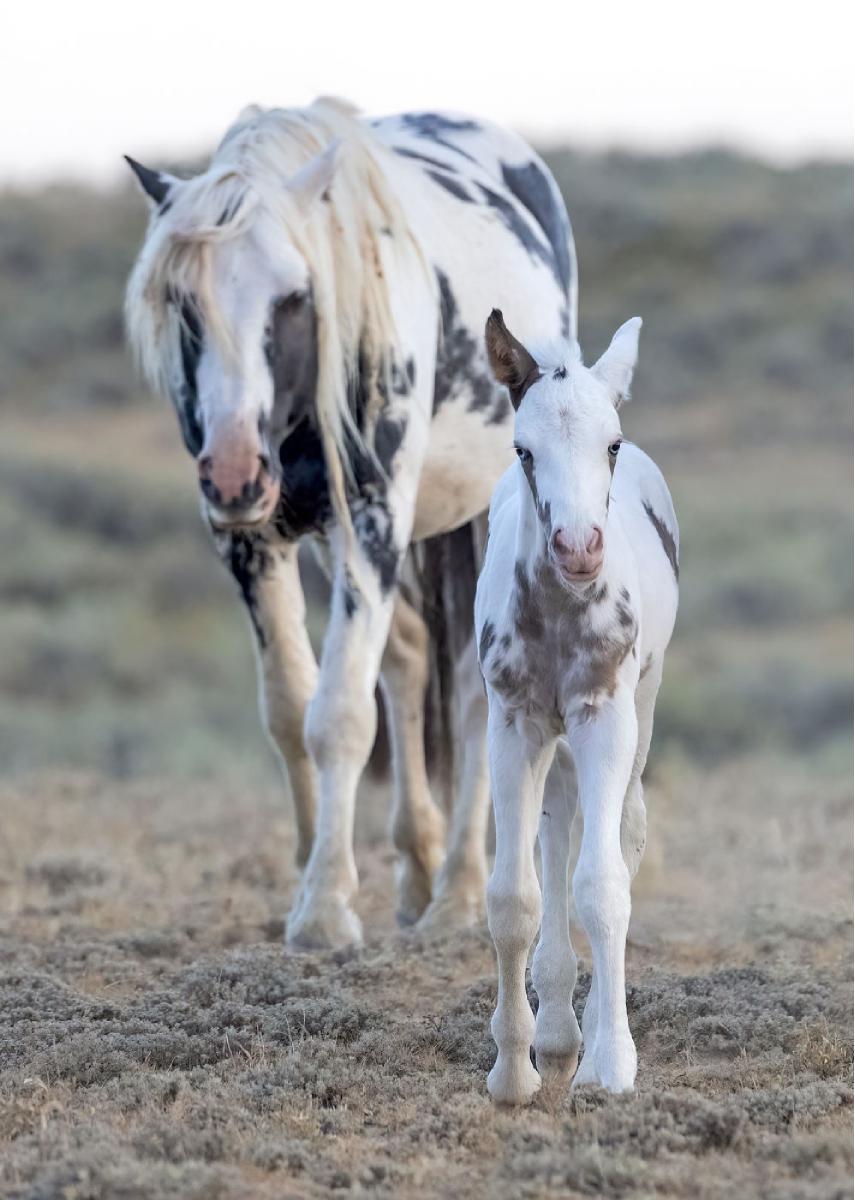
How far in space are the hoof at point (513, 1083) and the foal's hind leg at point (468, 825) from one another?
2532mm

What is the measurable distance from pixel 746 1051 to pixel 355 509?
2.47m

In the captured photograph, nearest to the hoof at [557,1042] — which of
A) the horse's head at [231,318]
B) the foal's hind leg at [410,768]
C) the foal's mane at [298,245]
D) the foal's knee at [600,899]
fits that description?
the foal's knee at [600,899]

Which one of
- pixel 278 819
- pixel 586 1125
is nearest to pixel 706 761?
pixel 278 819

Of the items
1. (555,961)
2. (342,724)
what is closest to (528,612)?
(555,961)

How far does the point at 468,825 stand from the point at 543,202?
2.74m

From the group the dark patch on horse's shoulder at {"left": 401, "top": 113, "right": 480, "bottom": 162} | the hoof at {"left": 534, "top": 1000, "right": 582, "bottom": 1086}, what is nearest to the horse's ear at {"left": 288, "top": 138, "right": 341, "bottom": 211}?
the dark patch on horse's shoulder at {"left": 401, "top": 113, "right": 480, "bottom": 162}

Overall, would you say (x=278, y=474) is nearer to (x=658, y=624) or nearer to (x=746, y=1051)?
(x=658, y=624)

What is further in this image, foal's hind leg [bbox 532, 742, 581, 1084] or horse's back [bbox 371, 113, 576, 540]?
horse's back [bbox 371, 113, 576, 540]

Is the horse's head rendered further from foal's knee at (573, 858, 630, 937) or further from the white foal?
foal's knee at (573, 858, 630, 937)

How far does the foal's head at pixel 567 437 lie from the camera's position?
4.18 m

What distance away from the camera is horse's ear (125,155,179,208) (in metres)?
6.52

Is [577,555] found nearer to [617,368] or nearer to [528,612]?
[528,612]

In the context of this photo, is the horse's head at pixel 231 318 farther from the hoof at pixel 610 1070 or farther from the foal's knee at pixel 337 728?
the hoof at pixel 610 1070

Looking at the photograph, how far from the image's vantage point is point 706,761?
47.4ft
